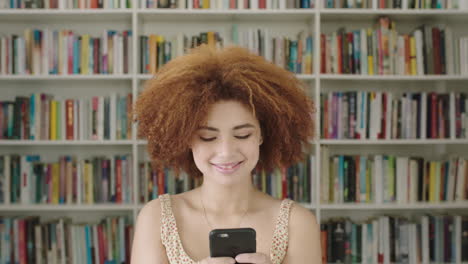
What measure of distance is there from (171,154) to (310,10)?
156cm

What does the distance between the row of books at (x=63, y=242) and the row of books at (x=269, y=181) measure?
10.2 inches

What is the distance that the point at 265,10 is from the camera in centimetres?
264

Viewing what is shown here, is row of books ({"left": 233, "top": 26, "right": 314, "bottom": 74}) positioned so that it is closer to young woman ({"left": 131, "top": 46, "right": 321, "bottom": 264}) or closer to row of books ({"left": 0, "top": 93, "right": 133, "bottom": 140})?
row of books ({"left": 0, "top": 93, "right": 133, "bottom": 140})

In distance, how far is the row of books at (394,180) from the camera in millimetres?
2766

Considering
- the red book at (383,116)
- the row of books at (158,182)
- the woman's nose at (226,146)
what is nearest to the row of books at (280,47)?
the red book at (383,116)

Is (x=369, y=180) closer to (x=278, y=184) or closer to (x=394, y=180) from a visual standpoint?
(x=394, y=180)

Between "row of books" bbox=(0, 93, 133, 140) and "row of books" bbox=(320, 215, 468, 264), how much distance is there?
129cm

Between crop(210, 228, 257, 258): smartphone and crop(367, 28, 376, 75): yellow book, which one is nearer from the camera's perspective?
crop(210, 228, 257, 258): smartphone

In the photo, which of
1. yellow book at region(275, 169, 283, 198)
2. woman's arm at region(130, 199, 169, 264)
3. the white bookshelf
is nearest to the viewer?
woman's arm at region(130, 199, 169, 264)

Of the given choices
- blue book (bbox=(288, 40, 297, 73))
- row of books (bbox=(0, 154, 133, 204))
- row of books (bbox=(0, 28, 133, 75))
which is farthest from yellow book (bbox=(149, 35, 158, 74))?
blue book (bbox=(288, 40, 297, 73))

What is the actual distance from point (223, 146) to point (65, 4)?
1805mm

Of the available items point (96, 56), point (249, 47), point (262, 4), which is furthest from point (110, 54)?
point (262, 4)

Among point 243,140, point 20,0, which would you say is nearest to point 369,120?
point 243,140

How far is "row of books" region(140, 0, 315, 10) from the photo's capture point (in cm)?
269
